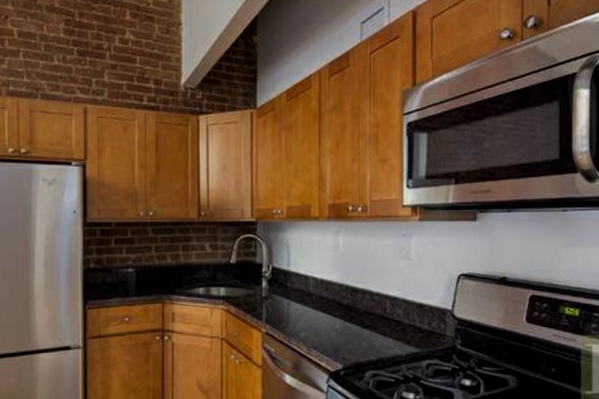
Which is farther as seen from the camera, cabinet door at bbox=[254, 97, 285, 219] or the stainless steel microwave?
cabinet door at bbox=[254, 97, 285, 219]

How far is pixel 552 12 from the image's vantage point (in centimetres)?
117

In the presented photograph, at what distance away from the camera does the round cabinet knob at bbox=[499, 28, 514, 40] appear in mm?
1271

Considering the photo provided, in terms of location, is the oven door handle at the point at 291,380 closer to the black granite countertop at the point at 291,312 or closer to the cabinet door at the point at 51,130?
the black granite countertop at the point at 291,312

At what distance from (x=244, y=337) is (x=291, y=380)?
2.07ft

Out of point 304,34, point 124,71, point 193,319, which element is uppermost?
point 304,34

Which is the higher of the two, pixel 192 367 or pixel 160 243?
pixel 160 243

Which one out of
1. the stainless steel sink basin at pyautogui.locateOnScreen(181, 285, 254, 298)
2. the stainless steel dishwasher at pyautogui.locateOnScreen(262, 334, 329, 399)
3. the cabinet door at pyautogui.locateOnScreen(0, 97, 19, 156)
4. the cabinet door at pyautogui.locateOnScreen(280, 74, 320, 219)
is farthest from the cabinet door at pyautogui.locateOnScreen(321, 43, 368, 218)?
the cabinet door at pyautogui.locateOnScreen(0, 97, 19, 156)

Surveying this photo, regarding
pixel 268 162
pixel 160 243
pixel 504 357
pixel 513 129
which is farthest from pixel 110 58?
pixel 504 357

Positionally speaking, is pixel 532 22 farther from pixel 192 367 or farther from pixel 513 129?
pixel 192 367

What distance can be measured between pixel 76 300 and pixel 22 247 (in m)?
0.42

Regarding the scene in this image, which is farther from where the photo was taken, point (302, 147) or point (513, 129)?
point (302, 147)

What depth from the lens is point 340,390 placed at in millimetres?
1391

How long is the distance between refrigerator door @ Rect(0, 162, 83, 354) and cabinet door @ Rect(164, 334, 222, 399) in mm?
576

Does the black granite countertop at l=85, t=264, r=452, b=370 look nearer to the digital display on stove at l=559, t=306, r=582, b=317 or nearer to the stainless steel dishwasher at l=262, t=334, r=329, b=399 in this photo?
the stainless steel dishwasher at l=262, t=334, r=329, b=399
